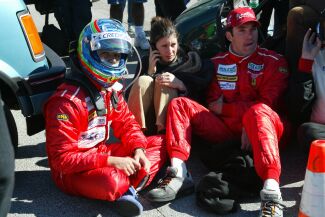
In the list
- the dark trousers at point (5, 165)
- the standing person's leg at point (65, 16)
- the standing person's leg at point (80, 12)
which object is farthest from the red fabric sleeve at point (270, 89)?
the standing person's leg at point (65, 16)

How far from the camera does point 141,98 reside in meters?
4.30

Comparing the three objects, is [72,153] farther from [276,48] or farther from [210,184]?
[276,48]

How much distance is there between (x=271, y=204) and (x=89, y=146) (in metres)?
1.29

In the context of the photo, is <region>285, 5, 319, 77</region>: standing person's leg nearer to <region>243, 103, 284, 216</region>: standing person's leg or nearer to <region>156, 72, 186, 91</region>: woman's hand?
<region>243, 103, 284, 216</region>: standing person's leg

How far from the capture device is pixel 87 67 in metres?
3.62

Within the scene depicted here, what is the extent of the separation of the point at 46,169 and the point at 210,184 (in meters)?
1.36

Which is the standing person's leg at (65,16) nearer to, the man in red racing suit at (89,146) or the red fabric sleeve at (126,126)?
the red fabric sleeve at (126,126)

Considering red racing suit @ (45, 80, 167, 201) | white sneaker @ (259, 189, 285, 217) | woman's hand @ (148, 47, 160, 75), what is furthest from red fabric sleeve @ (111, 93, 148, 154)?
white sneaker @ (259, 189, 285, 217)

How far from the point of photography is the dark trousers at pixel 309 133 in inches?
146

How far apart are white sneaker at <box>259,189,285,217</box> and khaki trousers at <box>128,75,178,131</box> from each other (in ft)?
3.73

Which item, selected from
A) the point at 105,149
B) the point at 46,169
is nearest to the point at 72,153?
the point at 105,149

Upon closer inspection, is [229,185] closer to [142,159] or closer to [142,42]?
[142,159]

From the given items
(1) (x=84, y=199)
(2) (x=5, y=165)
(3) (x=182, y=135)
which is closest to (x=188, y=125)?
(3) (x=182, y=135)

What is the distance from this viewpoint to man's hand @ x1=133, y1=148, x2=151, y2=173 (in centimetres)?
369
